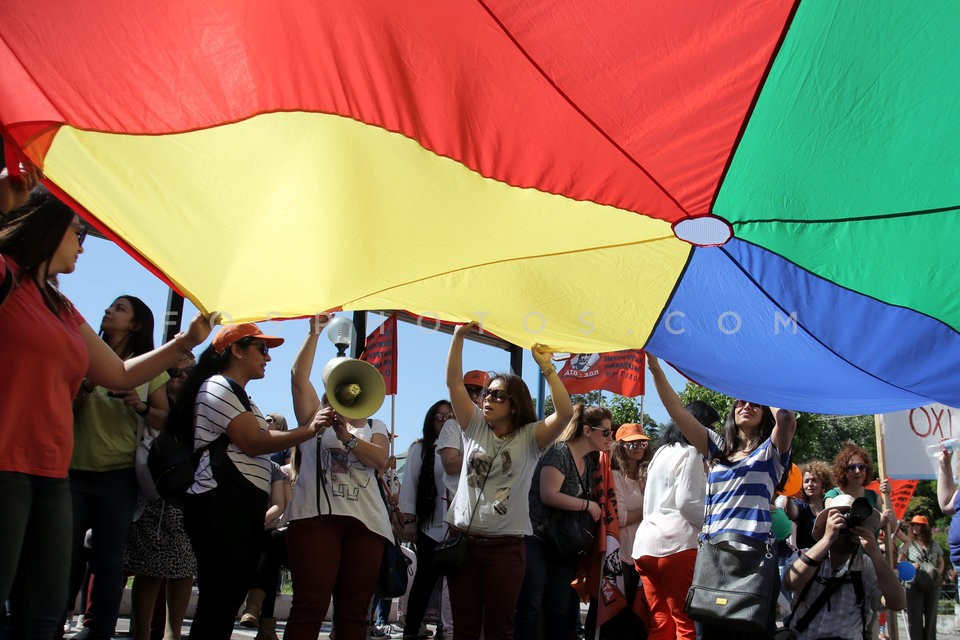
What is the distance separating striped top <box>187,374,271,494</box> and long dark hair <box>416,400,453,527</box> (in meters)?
2.07

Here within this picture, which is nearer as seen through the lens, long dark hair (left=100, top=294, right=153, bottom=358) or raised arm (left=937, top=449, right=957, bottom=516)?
long dark hair (left=100, top=294, right=153, bottom=358)

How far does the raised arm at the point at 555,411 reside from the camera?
4.92 m

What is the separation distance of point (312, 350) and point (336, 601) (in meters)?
1.36

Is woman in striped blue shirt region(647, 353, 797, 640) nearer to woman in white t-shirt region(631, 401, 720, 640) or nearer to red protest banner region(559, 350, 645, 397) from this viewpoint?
woman in white t-shirt region(631, 401, 720, 640)

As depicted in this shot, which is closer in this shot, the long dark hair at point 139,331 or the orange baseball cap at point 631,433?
the long dark hair at point 139,331

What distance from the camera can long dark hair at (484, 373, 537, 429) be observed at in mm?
5148

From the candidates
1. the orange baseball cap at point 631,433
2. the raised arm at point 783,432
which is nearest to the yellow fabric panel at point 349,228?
the raised arm at point 783,432

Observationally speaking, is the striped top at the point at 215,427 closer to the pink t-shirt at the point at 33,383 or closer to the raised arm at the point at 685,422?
the pink t-shirt at the point at 33,383

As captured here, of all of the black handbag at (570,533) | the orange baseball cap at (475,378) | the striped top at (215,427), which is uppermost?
the orange baseball cap at (475,378)

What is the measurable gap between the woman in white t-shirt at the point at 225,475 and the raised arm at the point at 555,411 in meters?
1.27

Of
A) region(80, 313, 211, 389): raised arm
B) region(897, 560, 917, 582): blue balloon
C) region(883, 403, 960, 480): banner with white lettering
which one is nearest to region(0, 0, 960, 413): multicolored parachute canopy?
region(80, 313, 211, 389): raised arm

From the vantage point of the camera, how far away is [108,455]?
4434 mm

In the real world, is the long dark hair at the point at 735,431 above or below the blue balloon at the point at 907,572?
above

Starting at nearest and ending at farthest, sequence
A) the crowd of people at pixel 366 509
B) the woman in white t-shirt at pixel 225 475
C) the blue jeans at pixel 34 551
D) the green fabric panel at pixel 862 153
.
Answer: the blue jeans at pixel 34 551 < the green fabric panel at pixel 862 153 < the woman in white t-shirt at pixel 225 475 < the crowd of people at pixel 366 509
